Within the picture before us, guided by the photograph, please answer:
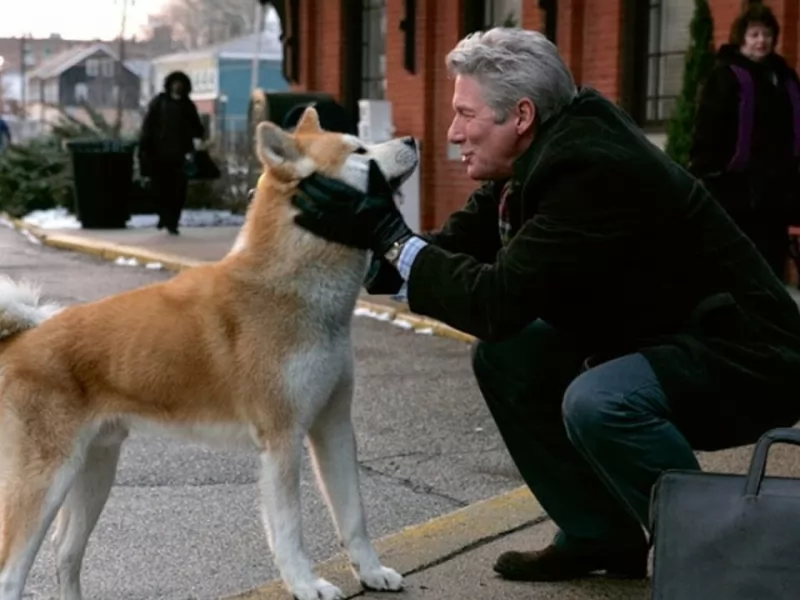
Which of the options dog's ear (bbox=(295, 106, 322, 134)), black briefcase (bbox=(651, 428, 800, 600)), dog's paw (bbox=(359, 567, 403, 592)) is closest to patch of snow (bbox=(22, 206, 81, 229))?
dog's ear (bbox=(295, 106, 322, 134))

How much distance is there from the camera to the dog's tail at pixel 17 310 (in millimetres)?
3812

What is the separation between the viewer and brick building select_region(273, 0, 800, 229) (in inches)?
472

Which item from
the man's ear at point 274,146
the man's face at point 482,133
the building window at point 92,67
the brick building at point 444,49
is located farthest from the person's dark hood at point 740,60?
the building window at point 92,67

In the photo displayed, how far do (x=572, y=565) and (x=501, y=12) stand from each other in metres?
10.7

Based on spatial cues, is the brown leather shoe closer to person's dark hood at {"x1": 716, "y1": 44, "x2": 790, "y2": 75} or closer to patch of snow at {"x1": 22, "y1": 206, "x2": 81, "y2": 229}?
person's dark hood at {"x1": 716, "y1": 44, "x2": 790, "y2": 75}

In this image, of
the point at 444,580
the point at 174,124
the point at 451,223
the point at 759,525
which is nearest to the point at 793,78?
the point at 451,223

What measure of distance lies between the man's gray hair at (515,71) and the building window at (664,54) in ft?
27.5

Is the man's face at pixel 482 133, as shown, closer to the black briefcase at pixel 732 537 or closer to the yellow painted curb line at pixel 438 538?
the black briefcase at pixel 732 537

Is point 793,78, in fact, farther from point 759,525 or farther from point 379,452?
point 759,525

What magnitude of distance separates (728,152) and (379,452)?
3013mm

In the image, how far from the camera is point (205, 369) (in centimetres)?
381

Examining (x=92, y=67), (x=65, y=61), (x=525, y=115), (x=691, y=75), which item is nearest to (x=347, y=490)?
(x=525, y=115)

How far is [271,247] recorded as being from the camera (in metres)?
3.92

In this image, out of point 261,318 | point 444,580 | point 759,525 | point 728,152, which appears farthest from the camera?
point 728,152
